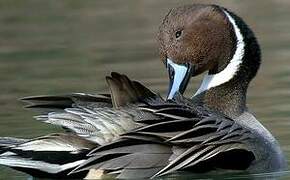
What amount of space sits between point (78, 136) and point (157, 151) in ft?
1.65

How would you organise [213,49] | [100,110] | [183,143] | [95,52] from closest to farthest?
[183,143] → [100,110] → [213,49] → [95,52]

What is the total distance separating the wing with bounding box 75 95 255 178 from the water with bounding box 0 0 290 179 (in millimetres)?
Answer: 323

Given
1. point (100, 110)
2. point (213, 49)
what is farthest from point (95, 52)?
point (100, 110)

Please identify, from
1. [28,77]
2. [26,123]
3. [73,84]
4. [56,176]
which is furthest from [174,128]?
[28,77]

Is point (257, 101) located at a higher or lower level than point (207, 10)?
lower

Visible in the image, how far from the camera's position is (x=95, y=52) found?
16000 millimetres

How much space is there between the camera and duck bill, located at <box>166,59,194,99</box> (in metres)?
8.59

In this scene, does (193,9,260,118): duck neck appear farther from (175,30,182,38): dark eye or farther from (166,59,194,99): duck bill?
(175,30,182,38): dark eye

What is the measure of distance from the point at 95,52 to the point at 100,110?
810 cm

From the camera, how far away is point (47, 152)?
770 cm

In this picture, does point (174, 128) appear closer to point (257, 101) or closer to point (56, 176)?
point (56, 176)

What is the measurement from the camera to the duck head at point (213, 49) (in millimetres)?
8672

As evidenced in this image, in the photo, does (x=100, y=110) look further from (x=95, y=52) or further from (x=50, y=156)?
(x=95, y=52)

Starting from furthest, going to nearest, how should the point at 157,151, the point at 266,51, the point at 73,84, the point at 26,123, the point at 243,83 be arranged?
the point at 266,51, the point at 73,84, the point at 26,123, the point at 243,83, the point at 157,151
